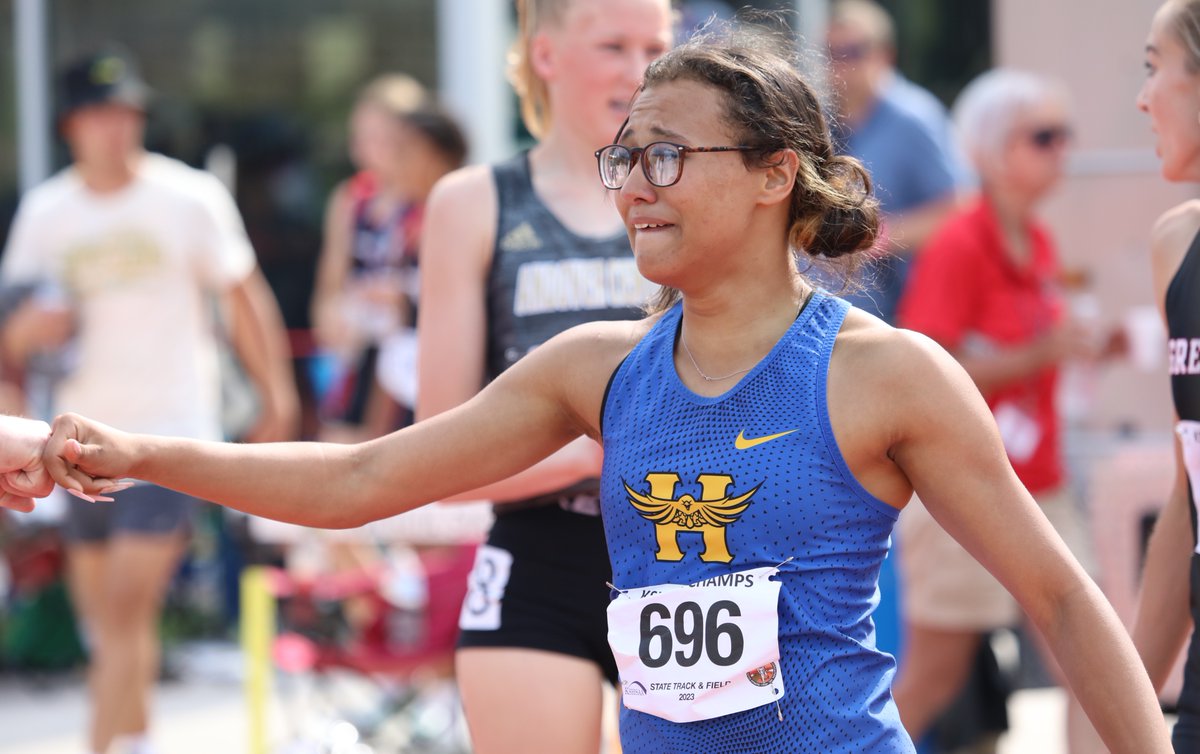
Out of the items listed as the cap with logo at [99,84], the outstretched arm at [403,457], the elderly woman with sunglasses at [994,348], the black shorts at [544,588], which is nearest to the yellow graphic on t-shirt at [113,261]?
the cap with logo at [99,84]

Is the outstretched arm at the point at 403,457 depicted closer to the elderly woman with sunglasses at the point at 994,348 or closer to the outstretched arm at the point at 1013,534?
the outstretched arm at the point at 1013,534

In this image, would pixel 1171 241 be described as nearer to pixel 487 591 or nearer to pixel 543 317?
pixel 543 317

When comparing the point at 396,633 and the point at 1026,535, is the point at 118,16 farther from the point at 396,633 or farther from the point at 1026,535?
the point at 1026,535

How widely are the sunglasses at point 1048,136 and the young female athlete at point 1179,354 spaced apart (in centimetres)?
293

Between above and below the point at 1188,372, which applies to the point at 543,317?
above

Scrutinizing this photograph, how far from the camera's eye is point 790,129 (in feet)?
8.38

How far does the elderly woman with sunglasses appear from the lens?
18.4 feet

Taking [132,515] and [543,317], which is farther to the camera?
[132,515]

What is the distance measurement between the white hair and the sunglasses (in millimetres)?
79

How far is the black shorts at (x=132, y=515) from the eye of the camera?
623cm

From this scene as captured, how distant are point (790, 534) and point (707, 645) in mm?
195

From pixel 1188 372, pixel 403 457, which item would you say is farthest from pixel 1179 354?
pixel 403 457

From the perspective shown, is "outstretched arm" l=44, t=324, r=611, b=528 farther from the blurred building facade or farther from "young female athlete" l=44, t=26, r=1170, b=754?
the blurred building facade

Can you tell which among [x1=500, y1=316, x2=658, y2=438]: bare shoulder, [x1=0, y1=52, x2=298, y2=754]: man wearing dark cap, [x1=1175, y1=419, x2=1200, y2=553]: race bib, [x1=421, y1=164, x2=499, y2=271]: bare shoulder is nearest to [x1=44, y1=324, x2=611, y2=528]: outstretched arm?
[x1=500, y1=316, x2=658, y2=438]: bare shoulder
